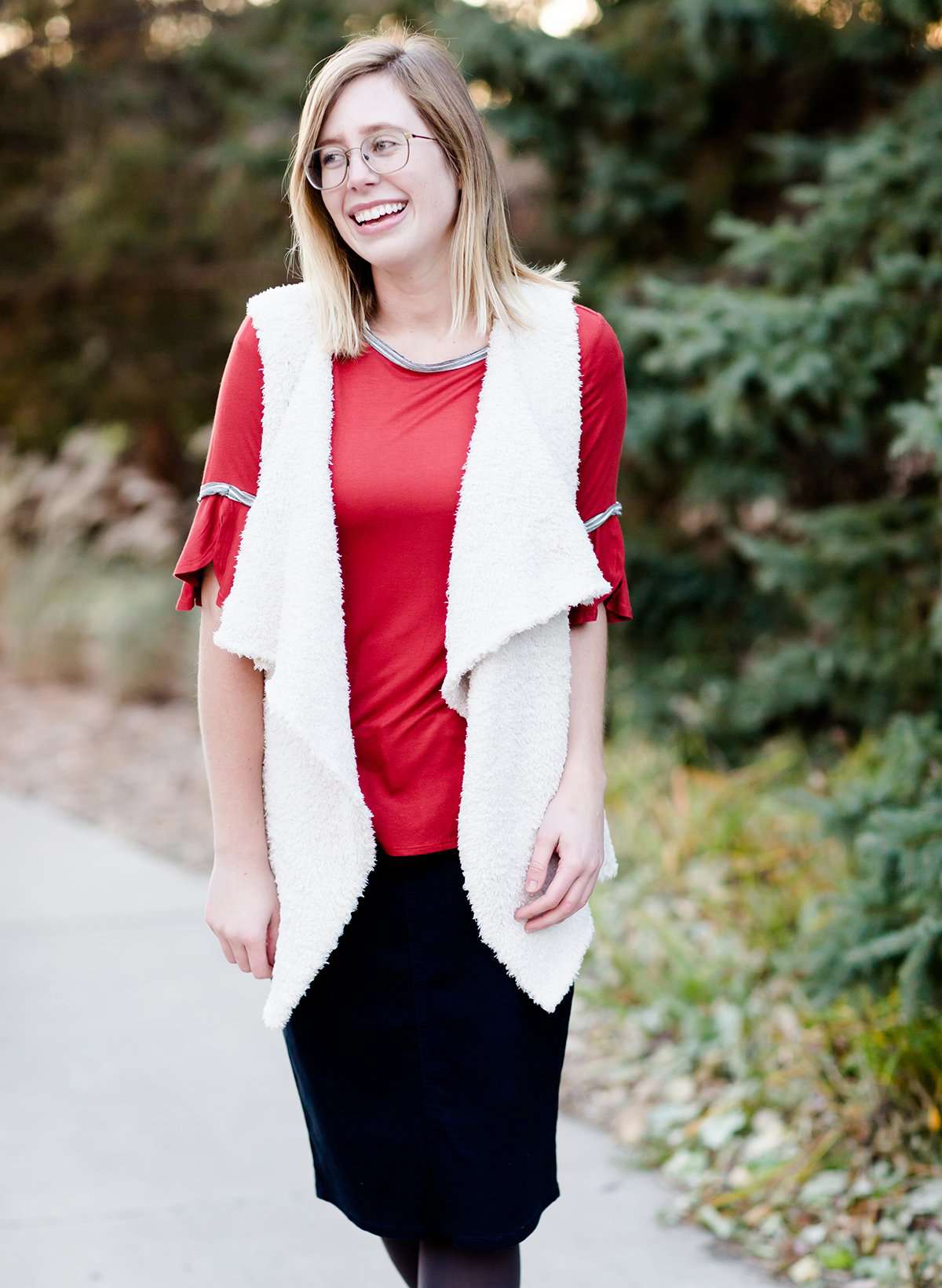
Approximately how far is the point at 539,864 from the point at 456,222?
2.87 feet

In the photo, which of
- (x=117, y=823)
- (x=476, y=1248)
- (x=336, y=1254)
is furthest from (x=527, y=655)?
(x=117, y=823)

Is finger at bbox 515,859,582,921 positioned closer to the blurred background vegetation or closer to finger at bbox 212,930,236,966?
finger at bbox 212,930,236,966

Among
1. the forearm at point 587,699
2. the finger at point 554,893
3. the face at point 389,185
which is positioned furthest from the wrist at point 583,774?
the face at point 389,185

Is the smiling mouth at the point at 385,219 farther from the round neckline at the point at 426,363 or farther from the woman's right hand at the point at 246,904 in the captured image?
the woman's right hand at the point at 246,904

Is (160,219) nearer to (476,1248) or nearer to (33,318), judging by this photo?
(33,318)

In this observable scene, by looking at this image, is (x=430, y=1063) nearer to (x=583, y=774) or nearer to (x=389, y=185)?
(x=583, y=774)

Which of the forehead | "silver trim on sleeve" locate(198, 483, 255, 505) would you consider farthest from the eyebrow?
"silver trim on sleeve" locate(198, 483, 255, 505)

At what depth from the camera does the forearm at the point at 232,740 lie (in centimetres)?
171

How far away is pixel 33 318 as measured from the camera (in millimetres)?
9242

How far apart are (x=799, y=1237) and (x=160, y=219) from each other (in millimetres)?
7529

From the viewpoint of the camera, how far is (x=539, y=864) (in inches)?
67.7

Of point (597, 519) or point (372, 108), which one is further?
point (597, 519)

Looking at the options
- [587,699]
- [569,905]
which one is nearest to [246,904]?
[569,905]

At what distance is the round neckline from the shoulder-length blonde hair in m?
0.03
